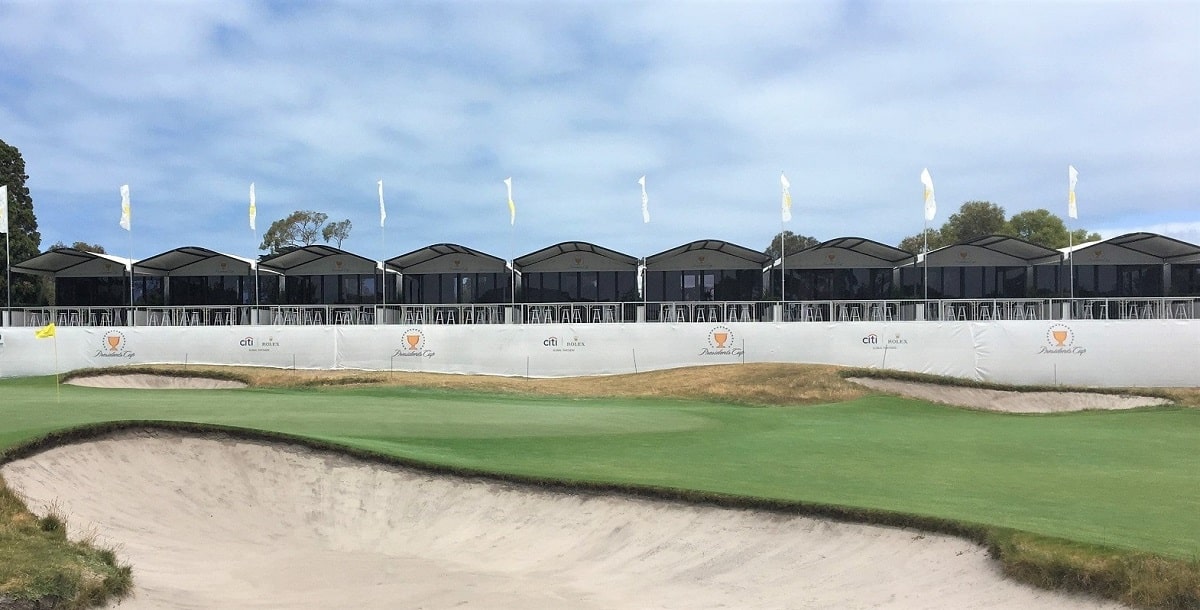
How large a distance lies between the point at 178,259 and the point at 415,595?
1509 inches

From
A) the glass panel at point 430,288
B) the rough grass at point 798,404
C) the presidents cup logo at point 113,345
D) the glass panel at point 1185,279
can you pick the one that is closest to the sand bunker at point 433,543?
the rough grass at point 798,404

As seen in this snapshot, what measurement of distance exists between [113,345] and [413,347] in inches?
455

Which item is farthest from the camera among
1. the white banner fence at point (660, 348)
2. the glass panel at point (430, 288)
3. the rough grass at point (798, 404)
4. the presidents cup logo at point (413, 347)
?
the glass panel at point (430, 288)

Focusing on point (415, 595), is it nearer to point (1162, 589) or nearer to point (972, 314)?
point (1162, 589)

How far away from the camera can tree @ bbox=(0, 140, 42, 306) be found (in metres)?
53.2

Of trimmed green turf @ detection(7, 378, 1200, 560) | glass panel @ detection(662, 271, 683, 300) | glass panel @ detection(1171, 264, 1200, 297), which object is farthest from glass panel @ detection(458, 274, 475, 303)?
glass panel @ detection(1171, 264, 1200, 297)

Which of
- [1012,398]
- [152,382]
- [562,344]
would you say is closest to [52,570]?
[562,344]

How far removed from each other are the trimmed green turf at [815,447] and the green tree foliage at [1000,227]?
50865mm

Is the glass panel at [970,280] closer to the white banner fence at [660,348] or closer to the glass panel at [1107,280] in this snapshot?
the glass panel at [1107,280]

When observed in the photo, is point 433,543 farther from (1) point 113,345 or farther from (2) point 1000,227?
(2) point 1000,227

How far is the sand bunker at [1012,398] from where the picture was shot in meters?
27.0

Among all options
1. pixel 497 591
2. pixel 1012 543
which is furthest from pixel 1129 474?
pixel 497 591

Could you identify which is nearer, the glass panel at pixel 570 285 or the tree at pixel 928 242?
the glass panel at pixel 570 285

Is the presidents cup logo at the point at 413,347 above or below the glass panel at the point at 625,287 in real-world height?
below
